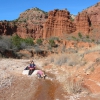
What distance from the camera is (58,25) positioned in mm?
75562

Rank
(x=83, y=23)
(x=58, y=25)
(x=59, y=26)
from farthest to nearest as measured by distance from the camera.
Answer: (x=58, y=25), (x=83, y=23), (x=59, y=26)

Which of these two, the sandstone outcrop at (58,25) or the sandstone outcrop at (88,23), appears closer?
the sandstone outcrop at (88,23)

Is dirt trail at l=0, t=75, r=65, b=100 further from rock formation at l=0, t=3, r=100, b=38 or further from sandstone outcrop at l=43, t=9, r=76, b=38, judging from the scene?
sandstone outcrop at l=43, t=9, r=76, b=38

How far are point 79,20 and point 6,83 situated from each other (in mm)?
64893

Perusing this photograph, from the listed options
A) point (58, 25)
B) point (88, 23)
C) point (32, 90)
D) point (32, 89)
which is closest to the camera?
point (32, 90)

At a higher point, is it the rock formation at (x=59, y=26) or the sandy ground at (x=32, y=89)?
the rock formation at (x=59, y=26)

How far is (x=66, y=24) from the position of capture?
7500 centimetres

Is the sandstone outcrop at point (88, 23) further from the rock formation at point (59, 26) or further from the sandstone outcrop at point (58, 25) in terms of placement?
the sandstone outcrop at point (58, 25)

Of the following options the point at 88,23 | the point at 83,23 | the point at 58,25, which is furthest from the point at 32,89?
the point at 88,23

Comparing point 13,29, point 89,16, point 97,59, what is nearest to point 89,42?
point 89,16

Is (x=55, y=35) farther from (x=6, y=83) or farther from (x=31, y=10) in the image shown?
(x=6, y=83)

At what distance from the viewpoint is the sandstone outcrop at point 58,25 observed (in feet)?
245

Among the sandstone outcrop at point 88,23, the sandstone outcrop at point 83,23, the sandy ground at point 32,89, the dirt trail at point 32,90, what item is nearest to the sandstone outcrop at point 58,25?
the sandstone outcrop at point 83,23

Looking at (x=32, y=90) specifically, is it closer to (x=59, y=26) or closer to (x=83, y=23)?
(x=59, y=26)
